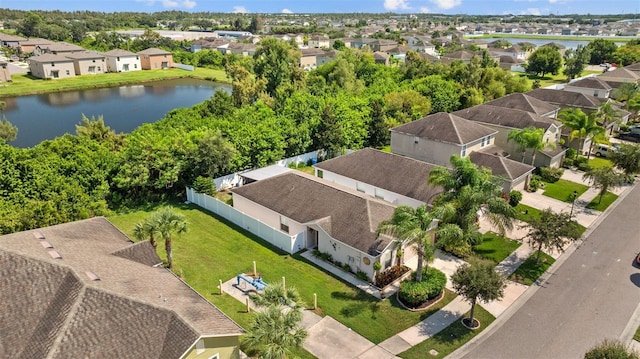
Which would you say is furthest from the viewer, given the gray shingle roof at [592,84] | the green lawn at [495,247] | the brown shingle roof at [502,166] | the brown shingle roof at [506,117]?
the gray shingle roof at [592,84]

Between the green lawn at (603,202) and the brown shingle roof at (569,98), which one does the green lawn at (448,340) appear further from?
the brown shingle roof at (569,98)

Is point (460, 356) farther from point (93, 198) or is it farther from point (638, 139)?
point (638, 139)

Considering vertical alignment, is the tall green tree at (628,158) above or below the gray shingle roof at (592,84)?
below

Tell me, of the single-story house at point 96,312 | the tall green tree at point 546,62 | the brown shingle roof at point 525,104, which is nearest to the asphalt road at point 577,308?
the single-story house at point 96,312

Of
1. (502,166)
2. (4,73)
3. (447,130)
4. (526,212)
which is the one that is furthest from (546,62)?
(4,73)

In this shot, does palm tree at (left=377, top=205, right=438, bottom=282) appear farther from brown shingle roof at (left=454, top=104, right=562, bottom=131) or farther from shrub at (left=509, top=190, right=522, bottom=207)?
brown shingle roof at (left=454, top=104, right=562, bottom=131)

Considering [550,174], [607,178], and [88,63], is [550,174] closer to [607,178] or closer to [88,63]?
[607,178]

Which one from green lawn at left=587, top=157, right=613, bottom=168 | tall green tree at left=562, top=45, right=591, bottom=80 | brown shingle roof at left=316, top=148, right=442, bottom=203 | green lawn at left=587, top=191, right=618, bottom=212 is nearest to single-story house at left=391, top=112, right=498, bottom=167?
brown shingle roof at left=316, top=148, right=442, bottom=203
